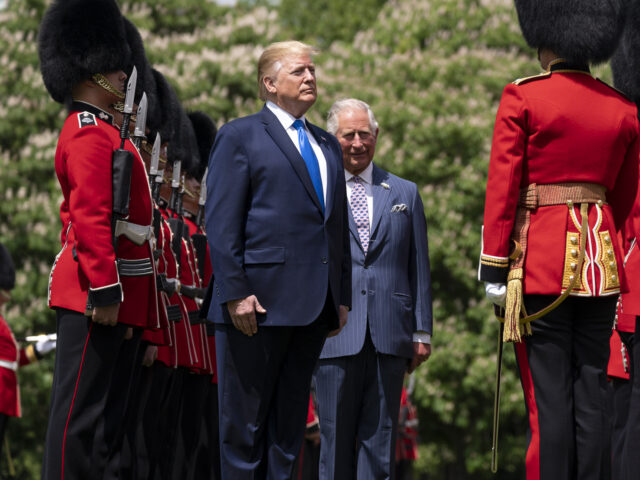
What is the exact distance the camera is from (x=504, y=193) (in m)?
5.44

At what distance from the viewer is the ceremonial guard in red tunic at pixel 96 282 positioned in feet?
18.6

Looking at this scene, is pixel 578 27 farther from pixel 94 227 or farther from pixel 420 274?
pixel 94 227

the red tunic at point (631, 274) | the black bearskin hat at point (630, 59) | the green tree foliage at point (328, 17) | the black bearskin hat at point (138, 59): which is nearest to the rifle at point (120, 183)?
the black bearskin hat at point (138, 59)

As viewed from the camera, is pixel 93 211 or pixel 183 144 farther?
pixel 183 144

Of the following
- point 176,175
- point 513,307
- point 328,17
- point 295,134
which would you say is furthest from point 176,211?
point 328,17

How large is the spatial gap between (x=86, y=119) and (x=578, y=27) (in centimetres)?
247

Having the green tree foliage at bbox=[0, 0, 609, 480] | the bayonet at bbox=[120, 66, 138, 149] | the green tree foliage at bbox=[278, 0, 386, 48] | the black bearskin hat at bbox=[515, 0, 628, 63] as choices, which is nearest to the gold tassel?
the black bearskin hat at bbox=[515, 0, 628, 63]

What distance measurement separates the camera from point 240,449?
5320 mm

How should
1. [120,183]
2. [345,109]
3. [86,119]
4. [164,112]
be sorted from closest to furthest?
1. [120,183]
2. [86,119]
3. [345,109]
4. [164,112]

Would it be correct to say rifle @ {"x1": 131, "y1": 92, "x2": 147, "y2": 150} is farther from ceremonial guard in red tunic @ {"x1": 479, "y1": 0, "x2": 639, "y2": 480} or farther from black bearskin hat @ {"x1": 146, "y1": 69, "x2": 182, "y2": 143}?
ceremonial guard in red tunic @ {"x1": 479, "y1": 0, "x2": 639, "y2": 480}

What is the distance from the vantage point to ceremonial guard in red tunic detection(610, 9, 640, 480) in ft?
18.8

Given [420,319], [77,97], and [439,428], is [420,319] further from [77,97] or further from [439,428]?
[439,428]

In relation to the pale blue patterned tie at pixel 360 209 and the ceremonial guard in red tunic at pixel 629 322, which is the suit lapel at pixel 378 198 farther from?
the ceremonial guard in red tunic at pixel 629 322

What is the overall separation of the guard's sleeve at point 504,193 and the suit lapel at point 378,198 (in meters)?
1.59
